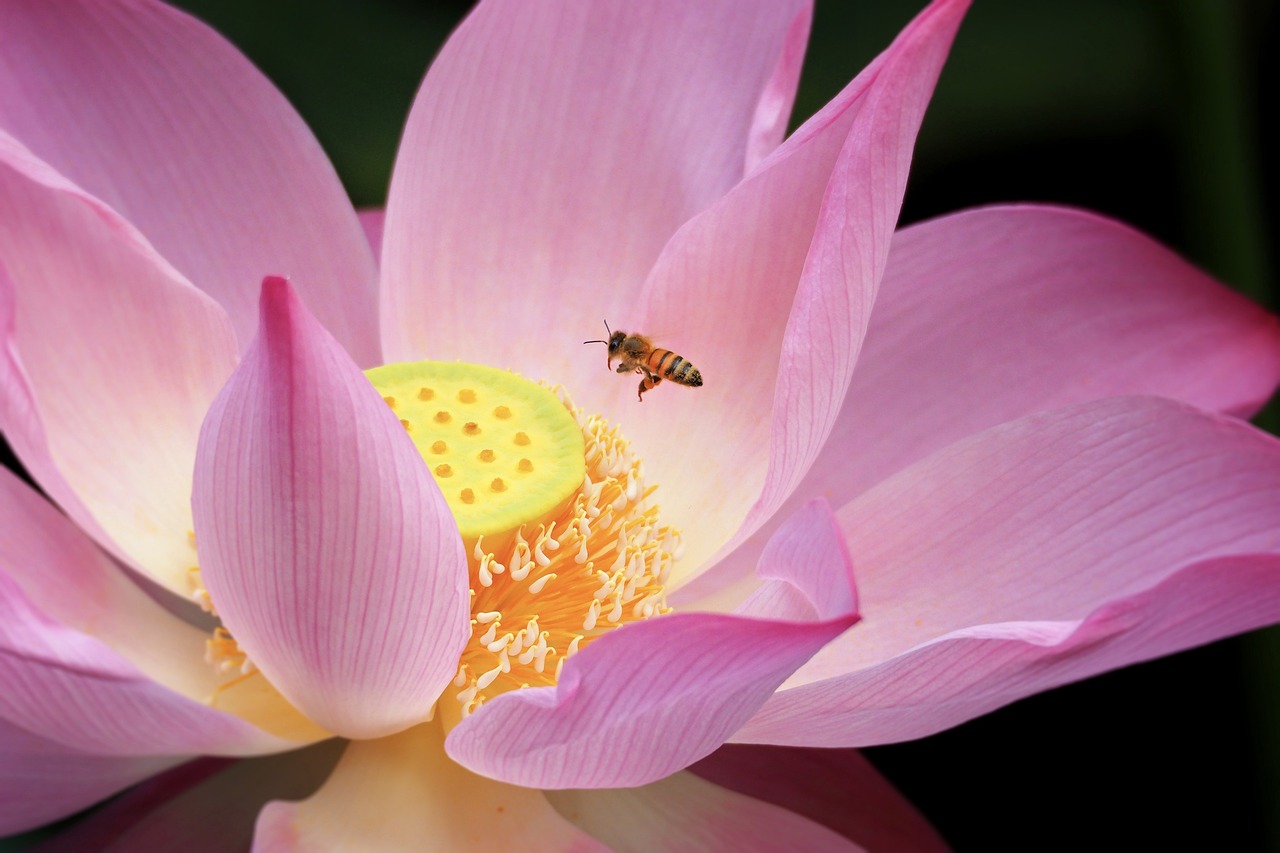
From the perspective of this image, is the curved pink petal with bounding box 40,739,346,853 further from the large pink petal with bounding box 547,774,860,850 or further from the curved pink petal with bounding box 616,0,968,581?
the curved pink petal with bounding box 616,0,968,581

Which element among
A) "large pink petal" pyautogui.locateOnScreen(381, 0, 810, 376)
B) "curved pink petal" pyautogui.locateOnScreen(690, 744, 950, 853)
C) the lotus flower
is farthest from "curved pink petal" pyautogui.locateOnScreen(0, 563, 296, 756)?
"large pink petal" pyautogui.locateOnScreen(381, 0, 810, 376)

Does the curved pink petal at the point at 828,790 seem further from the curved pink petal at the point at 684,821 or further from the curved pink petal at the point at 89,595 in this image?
the curved pink petal at the point at 89,595

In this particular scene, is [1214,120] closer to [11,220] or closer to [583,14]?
[583,14]

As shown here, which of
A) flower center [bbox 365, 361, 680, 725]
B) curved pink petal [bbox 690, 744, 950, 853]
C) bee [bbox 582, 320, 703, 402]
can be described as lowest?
curved pink petal [bbox 690, 744, 950, 853]

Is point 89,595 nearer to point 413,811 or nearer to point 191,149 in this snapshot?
point 413,811

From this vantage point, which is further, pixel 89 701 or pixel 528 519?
pixel 528 519

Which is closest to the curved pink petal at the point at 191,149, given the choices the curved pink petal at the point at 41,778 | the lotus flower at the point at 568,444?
the lotus flower at the point at 568,444

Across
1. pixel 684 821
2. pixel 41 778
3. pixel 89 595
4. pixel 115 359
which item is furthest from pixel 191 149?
pixel 684 821

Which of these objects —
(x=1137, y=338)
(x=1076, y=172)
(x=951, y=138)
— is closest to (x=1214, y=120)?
(x=1076, y=172)
